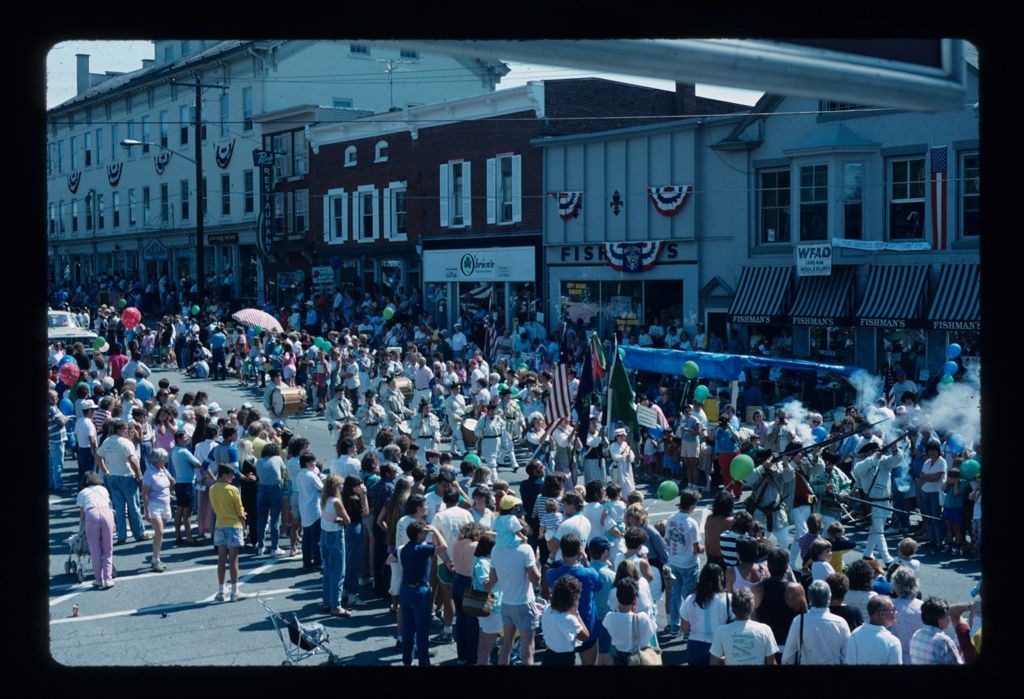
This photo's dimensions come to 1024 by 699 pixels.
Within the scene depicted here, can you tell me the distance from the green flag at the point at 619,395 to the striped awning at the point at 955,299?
9.37 meters

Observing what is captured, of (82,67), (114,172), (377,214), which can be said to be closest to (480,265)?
(377,214)

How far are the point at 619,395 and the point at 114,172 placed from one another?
36.4 metres

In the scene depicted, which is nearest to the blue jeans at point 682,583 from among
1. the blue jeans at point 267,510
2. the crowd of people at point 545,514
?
the crowd of people at point 545,514

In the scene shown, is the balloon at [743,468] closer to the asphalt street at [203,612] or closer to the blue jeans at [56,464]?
the asphalt street at [203,612]

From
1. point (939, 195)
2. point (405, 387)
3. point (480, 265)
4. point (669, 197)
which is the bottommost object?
point (405, 387)

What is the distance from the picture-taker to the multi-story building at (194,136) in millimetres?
40031

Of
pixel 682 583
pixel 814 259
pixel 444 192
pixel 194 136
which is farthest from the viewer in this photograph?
pixel 194 136

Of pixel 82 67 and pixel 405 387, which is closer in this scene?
pixel 82 67

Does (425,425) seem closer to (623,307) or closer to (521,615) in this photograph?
(521,615)

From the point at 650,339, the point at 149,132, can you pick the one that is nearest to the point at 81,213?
the point at 149,132

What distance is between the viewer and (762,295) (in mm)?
25109

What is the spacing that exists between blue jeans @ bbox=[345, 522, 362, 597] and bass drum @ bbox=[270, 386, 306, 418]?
33.2 ft

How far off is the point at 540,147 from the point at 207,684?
2964 cm
